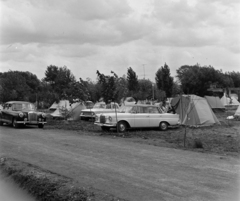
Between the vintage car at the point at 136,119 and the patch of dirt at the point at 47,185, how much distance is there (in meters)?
8.98

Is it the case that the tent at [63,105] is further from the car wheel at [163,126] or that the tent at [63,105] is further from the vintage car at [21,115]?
the car wheel at [163,126]

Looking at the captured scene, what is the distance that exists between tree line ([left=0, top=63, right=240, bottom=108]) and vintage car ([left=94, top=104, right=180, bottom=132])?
47.4 inches

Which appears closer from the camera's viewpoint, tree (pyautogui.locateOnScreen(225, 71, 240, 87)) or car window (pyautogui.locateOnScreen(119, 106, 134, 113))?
car window (pyautogui.locateOnScreen(119, 106, 134, 113))

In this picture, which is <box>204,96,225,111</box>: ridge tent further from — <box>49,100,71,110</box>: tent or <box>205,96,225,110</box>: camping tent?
<box>49,100,71,110</box>: tent

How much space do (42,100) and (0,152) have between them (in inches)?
1679

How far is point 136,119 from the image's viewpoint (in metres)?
16.8

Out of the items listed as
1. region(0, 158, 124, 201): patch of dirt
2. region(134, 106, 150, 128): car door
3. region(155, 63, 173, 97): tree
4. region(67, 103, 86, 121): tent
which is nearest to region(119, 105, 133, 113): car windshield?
region(134, 106, 150, 128): car door

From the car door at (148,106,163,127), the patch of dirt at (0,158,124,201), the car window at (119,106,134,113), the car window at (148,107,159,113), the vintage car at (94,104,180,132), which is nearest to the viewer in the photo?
the patch of dirt at (0,158,124,201)

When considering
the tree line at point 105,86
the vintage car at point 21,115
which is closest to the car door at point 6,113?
the vintage car at point 21,115

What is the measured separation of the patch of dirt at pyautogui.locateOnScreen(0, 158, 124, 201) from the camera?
5207 mm

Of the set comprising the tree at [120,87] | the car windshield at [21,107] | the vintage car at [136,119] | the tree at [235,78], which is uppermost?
the tree at [235,78]

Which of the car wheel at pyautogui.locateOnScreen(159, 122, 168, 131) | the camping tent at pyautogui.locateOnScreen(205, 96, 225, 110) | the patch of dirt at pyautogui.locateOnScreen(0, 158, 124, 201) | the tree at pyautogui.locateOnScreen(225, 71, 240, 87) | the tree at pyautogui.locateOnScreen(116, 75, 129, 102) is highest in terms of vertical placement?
the tree at pyautogui.locateOnScreen(225, 71, 240, 87)

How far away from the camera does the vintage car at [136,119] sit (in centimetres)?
1630

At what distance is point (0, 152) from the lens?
9.48m
